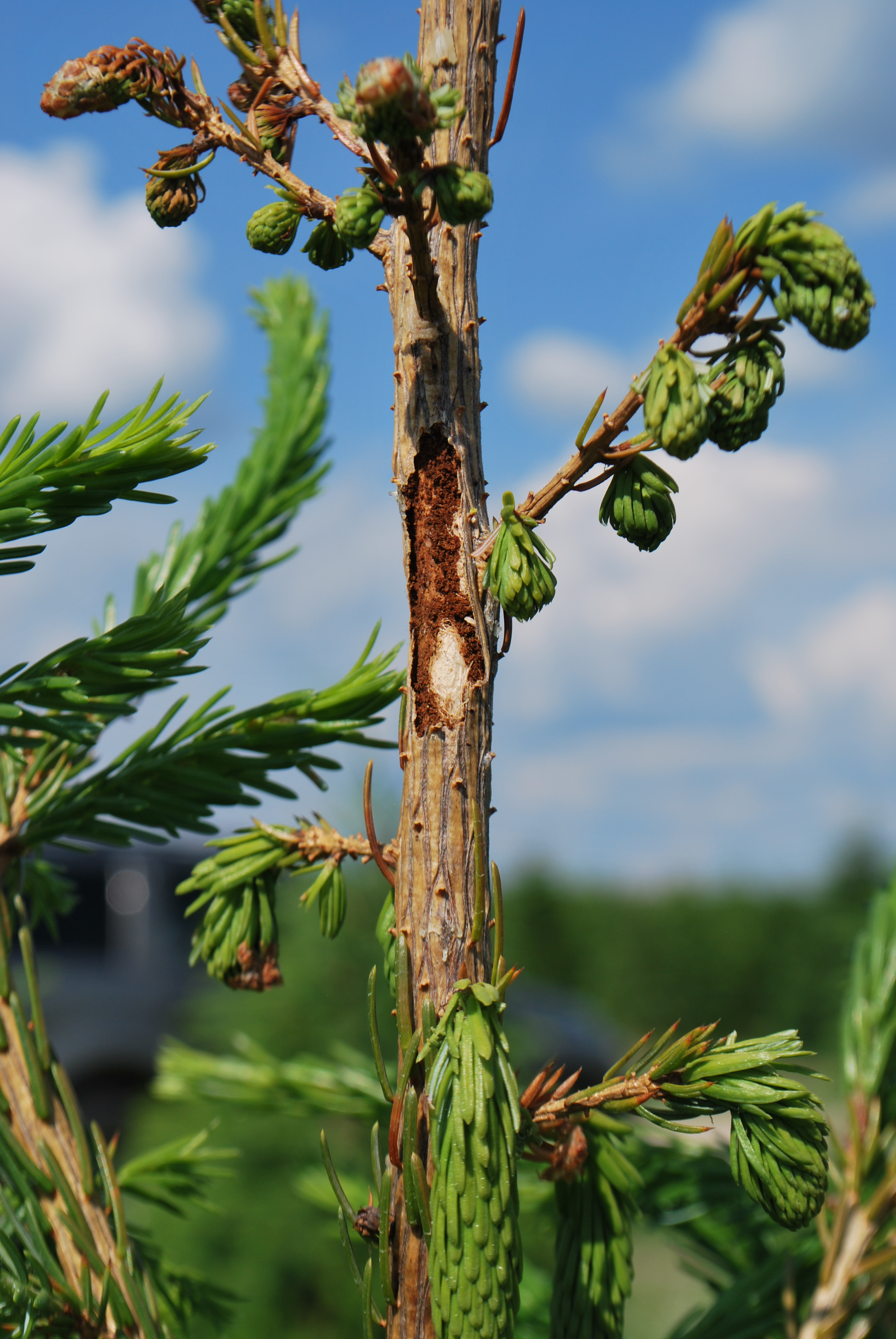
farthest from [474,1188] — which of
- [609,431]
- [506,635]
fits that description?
[609,431]

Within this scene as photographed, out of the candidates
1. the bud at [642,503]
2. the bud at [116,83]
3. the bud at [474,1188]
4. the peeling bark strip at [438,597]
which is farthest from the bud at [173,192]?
the bud at [474,1188]

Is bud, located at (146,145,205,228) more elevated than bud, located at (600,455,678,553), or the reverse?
bud, located at (146,145,205,228)

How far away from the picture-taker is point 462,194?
0.64 metres

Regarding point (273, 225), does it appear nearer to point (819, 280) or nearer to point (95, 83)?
point (95, 83)

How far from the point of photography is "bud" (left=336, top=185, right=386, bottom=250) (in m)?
0.67

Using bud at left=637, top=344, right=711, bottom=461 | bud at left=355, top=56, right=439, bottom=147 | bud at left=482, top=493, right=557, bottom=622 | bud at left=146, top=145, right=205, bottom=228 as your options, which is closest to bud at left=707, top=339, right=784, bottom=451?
bud at left=637, top=344, right=711, bottom=461

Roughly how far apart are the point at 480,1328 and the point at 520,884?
42.4 ft

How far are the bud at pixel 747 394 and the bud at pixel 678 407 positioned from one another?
0.02 metres

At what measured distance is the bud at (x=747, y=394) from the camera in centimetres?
68

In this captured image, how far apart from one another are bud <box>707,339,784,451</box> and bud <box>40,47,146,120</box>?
0.54 m

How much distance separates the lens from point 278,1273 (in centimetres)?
358

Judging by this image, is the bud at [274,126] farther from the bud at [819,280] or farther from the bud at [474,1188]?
the bud at [474,1188]

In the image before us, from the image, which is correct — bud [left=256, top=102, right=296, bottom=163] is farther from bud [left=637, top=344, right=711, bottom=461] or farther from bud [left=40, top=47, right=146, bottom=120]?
bud [left=637, top=344, right=711, bottom=461]

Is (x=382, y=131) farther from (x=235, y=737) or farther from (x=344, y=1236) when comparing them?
(x=344, y=1236)
